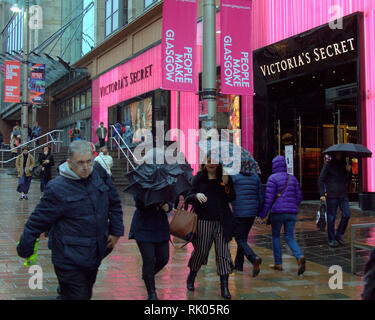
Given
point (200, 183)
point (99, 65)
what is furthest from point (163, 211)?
point (99, 65)

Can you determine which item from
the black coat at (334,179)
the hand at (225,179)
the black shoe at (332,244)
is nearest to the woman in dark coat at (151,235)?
the hand at (225,179)

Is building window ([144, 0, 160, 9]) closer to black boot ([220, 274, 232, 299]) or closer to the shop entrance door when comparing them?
the shop entrance door

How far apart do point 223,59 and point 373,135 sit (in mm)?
4458

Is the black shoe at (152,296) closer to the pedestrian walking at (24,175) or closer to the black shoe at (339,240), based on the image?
the black shoe at (339,240)

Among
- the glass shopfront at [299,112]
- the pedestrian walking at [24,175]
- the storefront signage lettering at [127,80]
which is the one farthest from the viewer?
the storefront signage lettering at [127,80]

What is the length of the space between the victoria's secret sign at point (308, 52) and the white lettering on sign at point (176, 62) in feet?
15.4

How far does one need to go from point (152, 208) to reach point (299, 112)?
12.5 metres

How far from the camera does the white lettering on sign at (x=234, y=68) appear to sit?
10852 millimetres

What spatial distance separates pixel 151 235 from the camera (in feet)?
17.2

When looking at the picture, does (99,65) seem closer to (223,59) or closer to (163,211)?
(223,59)

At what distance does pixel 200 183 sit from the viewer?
5852mm

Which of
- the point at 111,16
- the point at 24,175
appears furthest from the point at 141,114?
the point at 24,175

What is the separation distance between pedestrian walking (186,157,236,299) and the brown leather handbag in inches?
7.4

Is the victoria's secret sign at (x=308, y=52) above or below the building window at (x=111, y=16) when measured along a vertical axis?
below
